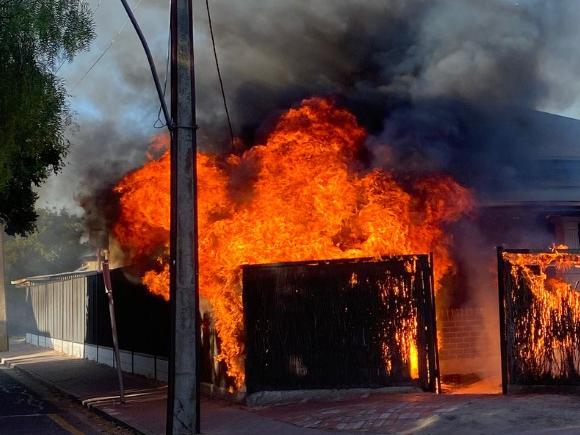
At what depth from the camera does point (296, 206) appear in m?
10.6

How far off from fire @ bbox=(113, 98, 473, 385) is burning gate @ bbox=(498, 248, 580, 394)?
6.39 feet

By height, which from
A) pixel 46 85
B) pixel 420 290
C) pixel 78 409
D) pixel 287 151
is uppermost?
pixel 46 85

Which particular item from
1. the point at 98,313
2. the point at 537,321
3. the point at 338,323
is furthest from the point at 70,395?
the point at 537,321

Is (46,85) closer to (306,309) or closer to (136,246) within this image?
(136,246)

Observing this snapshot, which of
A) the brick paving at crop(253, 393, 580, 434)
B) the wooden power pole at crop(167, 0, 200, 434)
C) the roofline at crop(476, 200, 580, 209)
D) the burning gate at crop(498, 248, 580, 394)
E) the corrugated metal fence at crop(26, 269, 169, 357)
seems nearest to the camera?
the brick paving at crop(253, 393, 580, 434)

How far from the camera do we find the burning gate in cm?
885

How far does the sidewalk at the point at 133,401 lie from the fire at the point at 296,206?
1.17 m

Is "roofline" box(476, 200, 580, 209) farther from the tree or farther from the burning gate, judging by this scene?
the tree

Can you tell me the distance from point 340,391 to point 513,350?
2.46 metres

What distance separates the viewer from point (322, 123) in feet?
37.3

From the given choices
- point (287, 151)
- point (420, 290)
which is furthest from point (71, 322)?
point (420, 290)

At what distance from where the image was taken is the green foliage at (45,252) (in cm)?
4953

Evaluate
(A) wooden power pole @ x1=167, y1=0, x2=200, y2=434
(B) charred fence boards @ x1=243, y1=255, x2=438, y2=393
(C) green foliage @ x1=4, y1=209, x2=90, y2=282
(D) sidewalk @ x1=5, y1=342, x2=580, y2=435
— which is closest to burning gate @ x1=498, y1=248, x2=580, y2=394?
(D) sidewalk @ x1=5, y1=342, x2=580, y2=435

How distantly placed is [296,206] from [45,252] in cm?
4328
